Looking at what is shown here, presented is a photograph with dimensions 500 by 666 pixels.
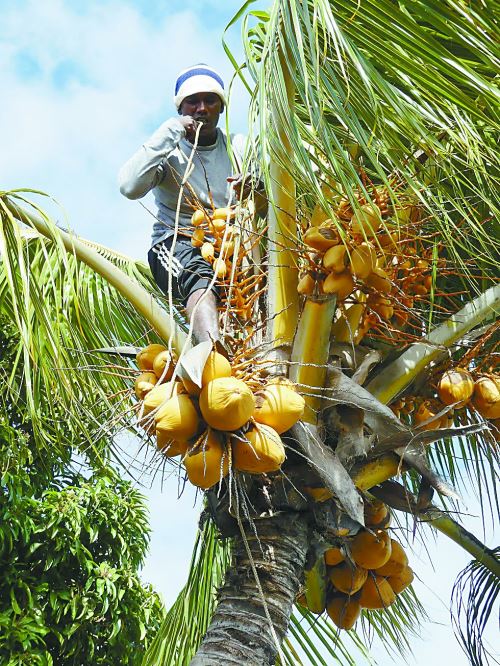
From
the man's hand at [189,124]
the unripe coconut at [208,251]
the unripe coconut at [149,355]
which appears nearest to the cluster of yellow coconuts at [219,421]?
the unripe coconut at [149,355]

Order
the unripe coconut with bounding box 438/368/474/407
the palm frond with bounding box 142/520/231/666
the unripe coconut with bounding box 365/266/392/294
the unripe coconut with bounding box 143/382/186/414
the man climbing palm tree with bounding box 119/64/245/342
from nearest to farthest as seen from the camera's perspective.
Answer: the unripe coconut with bounding box 143/382/186/414 → the unripe coconut with bounding box 365/266/392/294 → the unripe coconut with bounding box 438/368/474/407 → the man climbing palm tree with bounding box 119/64/245/342 → the palm frond with bounding box 142/520/231/666

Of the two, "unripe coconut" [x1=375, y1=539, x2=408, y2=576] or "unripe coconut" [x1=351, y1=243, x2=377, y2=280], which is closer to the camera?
"unripe coconut" [x1=351, y1=243, x2=377, y2=280]

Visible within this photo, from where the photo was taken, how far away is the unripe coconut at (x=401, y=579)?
9.59ft

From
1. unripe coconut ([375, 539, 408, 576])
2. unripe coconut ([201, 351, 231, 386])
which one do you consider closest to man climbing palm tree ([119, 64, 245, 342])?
unripe coconut ([201, 351, 231, 386])

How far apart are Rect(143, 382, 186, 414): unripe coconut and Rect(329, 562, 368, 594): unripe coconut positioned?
→ 83cm

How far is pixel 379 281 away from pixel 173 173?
82cm

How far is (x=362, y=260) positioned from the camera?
8.15 feet

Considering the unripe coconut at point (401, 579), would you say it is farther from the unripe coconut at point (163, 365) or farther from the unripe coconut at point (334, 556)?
the unripe coconut at point (163, 365)

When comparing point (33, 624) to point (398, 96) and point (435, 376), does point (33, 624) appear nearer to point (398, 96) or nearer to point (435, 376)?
point (435, 376)

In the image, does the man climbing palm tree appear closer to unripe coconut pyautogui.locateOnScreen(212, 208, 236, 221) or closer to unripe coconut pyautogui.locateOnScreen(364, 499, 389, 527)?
unripe coconut pyautogui.locateOnScreen(212, 208, 236, 221)

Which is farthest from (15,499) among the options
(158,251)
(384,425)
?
(384,425)

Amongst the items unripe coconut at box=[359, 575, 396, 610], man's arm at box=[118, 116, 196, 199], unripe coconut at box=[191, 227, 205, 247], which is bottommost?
unripe coconut at box=[359, 575, 396, 610]

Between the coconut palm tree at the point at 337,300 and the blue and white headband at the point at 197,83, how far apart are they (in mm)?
339

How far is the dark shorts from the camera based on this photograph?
2859 mm
